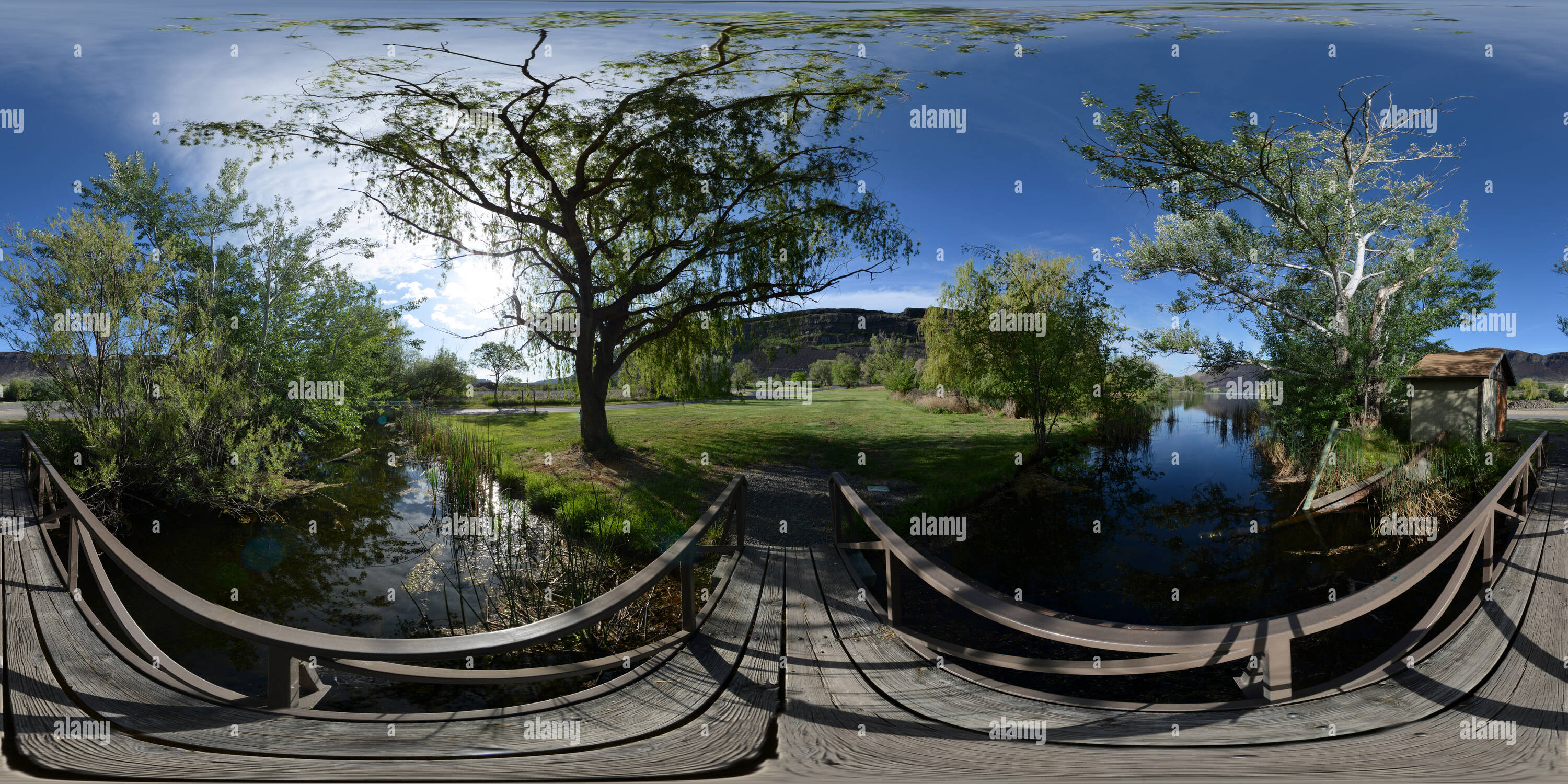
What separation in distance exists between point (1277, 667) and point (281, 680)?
252 centimetres

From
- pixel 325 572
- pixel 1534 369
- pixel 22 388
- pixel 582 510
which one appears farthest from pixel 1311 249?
pixel 22 388

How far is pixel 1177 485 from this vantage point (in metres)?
6.61

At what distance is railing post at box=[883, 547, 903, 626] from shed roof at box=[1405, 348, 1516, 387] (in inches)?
210

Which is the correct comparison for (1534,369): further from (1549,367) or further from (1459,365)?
(1459,365)

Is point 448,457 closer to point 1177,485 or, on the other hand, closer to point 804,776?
point 804,776

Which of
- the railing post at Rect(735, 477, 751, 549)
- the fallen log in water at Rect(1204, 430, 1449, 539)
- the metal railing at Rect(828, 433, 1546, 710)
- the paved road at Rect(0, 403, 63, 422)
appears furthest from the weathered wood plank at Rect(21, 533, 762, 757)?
the paved road at Rect(0, 403, 63, 422)

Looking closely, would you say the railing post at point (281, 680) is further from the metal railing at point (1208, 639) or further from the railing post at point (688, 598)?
the metal railing at point (1208, 639)

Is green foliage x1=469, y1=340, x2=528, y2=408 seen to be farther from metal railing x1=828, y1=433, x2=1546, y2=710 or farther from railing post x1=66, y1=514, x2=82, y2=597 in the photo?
metal railing x1=828, y1=433, x2=1546, y2=710

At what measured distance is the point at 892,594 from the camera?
7.27ft

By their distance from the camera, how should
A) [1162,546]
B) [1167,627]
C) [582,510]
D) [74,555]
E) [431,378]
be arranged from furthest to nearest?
1. [431,378]
2. [1162,546]
3. [582,510]
4. [74,555]
5. [1167,627]

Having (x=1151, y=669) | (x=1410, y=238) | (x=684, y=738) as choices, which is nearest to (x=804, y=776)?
(x=684, y=738)

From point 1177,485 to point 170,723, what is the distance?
8.72 metres

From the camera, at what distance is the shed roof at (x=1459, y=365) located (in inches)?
171

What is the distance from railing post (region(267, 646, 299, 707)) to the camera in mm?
1270
